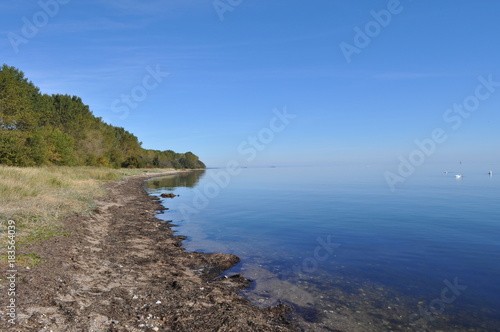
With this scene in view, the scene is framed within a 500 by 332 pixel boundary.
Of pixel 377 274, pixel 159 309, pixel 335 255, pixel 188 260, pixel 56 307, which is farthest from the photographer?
pixel 335 255

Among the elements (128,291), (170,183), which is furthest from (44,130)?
(128,291)

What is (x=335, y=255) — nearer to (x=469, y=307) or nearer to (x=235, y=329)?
(x=469, y=307)

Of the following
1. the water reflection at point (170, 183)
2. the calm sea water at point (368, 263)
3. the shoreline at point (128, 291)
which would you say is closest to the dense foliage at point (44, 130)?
the water reflection at point (170, 183)

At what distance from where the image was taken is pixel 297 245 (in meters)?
16.3

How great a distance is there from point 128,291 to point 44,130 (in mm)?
59819

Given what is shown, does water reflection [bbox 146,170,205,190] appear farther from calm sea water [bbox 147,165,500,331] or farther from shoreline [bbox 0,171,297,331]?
shoreline [bbox 0,171,297,331]

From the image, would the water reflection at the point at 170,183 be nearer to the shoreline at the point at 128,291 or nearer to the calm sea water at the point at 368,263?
the calm sea water at the point at 368,263

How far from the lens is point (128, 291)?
8.30 metres

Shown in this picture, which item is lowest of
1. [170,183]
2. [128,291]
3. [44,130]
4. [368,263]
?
[368,263]

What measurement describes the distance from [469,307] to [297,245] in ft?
27.0

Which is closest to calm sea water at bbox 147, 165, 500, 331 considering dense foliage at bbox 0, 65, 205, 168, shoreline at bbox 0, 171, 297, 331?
shoreline at bbox 0, 171, 297, 331

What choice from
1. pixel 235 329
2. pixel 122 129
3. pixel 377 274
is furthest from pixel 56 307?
pixel 122 129

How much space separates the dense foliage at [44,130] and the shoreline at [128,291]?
129 feet

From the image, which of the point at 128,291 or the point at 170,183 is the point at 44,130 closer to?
the point at 170,183
